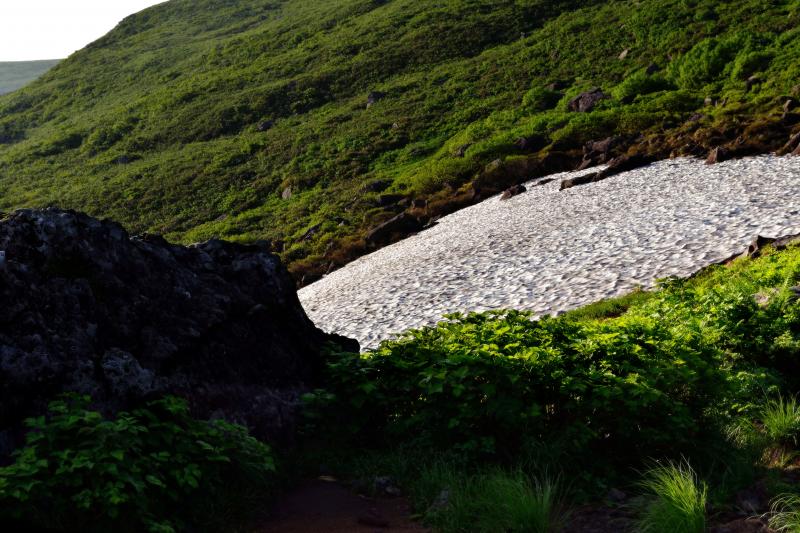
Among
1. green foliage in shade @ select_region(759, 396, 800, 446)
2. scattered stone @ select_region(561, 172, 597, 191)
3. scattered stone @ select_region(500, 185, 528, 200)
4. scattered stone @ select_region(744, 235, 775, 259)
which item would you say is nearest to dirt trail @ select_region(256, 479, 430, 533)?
green foliage in shade @ select_region(759, 396, 800, 446)

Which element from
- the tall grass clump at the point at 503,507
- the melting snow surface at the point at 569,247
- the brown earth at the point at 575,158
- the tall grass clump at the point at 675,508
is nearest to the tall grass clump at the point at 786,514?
the tall grass clump at the point at 675,508

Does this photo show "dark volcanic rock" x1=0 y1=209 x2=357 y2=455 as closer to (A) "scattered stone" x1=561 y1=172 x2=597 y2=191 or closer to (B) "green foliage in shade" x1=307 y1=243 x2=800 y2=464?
(B) "green foliage in shade" x1=307 y1=243 x2=800 y2=464

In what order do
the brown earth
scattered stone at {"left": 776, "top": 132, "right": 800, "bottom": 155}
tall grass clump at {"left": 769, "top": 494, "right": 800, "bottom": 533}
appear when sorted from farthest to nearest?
the brown earth
scattered stone at {"left": 776, "top": 132, "right": 800, "bottom": 155}
tall grass clump at {"left": 769, "top": 494, "right": 800, "bottom": 533}

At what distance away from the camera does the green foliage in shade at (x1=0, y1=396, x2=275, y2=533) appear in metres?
6.55

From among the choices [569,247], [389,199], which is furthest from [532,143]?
[569,247]

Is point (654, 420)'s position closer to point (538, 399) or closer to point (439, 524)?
point (538, 399)

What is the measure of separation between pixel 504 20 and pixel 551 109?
113ft

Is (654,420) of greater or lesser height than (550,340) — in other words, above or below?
below

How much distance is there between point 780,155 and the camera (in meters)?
31.0

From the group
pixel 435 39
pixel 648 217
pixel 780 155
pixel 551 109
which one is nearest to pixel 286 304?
pixel 648 217

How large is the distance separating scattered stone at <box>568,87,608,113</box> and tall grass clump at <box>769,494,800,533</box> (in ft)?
161

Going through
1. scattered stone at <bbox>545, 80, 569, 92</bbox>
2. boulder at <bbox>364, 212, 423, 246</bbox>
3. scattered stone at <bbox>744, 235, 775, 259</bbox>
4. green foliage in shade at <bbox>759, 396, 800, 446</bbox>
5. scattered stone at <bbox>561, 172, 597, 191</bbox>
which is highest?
scattered stone at <bbox>545, 80, 569, 92</bbox>

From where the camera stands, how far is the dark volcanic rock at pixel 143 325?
816cm

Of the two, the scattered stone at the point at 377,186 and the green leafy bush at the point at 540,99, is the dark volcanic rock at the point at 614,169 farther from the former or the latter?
the green leafy bush at the point at 540,99
